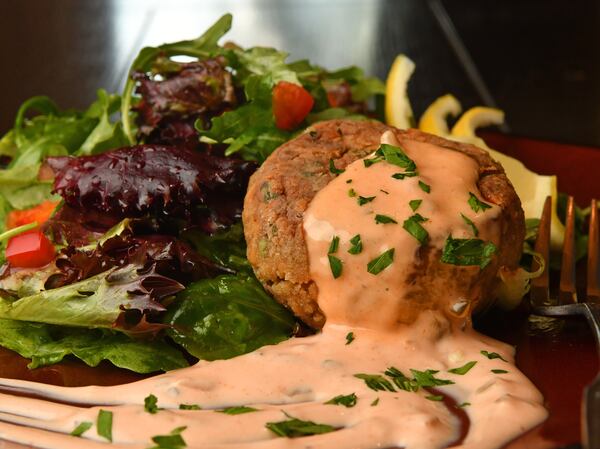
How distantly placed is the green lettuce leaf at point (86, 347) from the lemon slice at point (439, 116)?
2260 millimetres

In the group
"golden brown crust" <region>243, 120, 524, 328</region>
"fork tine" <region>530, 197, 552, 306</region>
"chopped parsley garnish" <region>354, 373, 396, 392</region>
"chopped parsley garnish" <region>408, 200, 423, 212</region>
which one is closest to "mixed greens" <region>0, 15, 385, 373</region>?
"golden brown crust" <region>243, 120, 524, 328</region>

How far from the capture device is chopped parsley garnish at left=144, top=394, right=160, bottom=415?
2.92m

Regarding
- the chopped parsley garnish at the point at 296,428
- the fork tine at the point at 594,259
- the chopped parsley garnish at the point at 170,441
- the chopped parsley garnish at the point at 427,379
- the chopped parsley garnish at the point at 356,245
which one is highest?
the chopped parsley garnish at the point at 356,245

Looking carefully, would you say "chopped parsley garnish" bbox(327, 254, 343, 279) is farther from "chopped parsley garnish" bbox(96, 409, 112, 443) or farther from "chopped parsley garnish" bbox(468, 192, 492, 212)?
"chopped parsley garnish" bbox(96, 409, 112, 443)

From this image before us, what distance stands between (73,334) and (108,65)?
16.8 ft

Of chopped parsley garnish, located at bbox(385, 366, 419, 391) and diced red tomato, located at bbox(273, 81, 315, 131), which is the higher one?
diced red tomato, located at bbox(273, 81, 315, 131)

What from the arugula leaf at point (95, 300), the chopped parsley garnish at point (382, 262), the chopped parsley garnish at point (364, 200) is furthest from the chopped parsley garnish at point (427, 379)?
the arugula leaf at point (95, 300)

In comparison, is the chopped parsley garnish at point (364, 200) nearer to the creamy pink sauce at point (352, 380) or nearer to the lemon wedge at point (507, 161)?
the creamy pink sauce at point (352, 380)

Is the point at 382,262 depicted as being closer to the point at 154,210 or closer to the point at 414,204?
the point at 414,204

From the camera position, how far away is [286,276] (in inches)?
137

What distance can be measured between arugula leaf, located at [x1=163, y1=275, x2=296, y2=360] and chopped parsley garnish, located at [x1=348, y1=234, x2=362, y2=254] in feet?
1.49

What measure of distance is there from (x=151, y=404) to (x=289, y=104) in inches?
78.9

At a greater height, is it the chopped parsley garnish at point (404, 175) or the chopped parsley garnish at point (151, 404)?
the chopped parsley garnish at point (404, 175)

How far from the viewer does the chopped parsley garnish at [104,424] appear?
280cm
